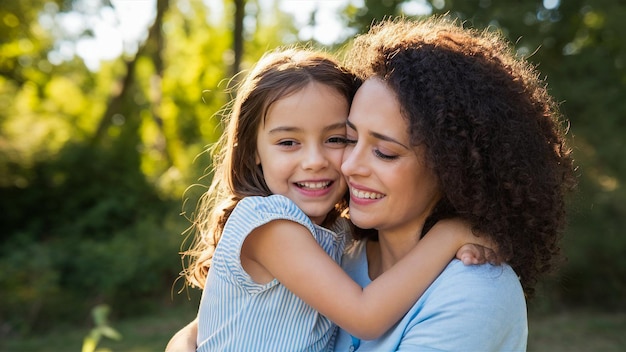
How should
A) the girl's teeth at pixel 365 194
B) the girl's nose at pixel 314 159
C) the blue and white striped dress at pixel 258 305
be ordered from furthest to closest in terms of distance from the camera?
the girl's nose at pixel 314 159 → the blue and white striped dress at pixel 258 305 → the girl's teeth at pixel 365 194

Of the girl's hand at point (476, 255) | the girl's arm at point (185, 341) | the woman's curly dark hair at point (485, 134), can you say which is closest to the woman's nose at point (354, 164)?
the woman's curly dark hair at point (485, 134)

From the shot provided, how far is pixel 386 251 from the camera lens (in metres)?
2.93

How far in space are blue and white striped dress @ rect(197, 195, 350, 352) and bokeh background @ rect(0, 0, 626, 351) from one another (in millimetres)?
1307

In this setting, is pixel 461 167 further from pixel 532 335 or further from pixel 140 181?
pixel 140 181

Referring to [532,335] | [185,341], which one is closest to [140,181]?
[532,335]

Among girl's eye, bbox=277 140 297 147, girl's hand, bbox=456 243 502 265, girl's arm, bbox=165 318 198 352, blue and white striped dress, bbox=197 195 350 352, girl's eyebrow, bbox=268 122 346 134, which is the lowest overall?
girl's arm, bbox=165 318 198 352

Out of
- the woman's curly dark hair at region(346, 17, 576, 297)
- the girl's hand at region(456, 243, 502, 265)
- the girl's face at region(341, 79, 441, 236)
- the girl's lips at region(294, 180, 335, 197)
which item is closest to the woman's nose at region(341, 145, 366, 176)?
the girl's face at region(341, 79, 441, 236)

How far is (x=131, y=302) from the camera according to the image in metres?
11.0

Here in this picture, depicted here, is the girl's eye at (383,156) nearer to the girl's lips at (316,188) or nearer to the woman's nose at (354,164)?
the woman's nose at (354,164)

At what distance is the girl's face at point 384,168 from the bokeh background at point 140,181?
1.21 m

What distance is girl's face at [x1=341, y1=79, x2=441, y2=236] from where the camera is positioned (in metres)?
2.52

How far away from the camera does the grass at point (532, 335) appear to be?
8.45 metres

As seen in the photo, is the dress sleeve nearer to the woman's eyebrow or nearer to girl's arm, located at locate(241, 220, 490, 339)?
girl's arm, located at locate(241, 220, 490, 339)

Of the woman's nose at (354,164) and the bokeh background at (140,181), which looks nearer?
the woman's nose at (354,164)
